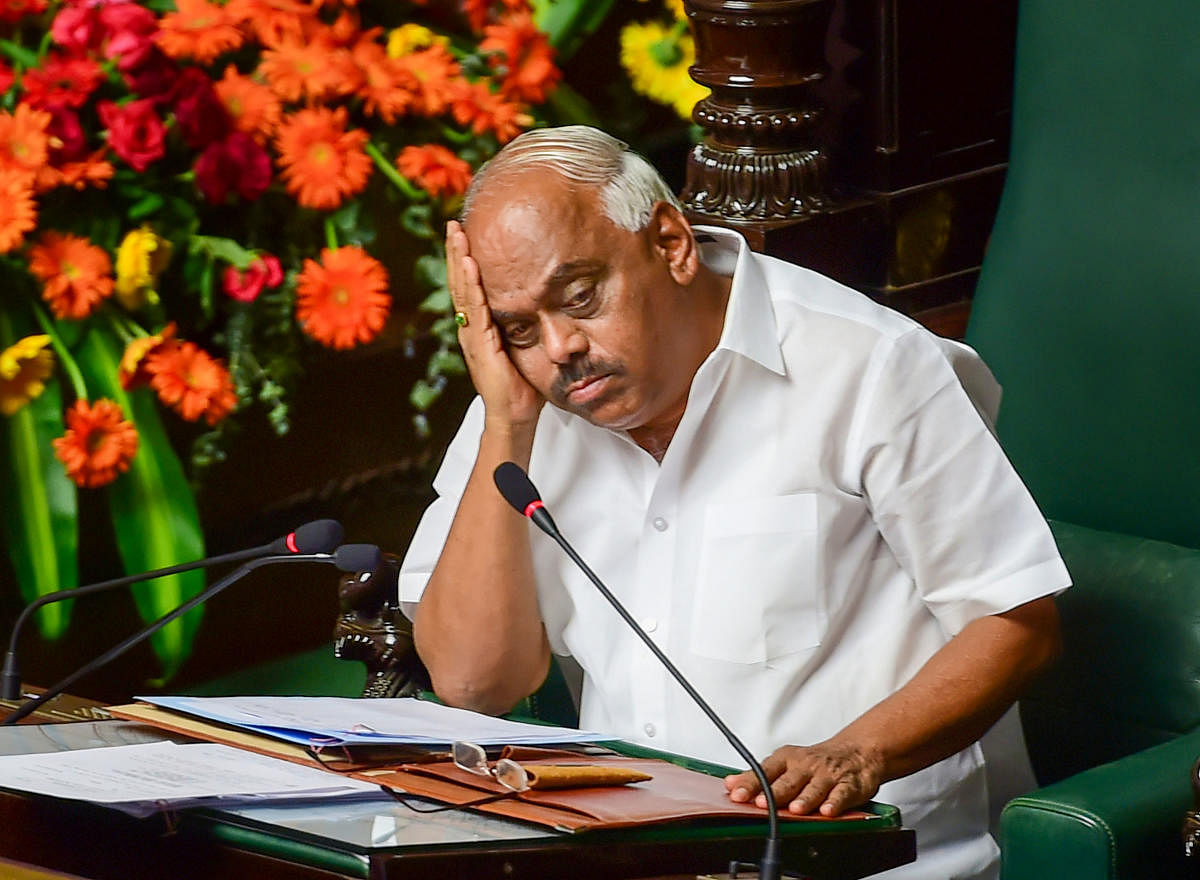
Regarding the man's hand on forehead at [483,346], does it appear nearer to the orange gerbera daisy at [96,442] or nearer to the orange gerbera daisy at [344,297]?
the orange gerbera daisy at [344,297]

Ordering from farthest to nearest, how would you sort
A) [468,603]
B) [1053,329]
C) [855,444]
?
[1053,329]
[468,603]
[855,444]

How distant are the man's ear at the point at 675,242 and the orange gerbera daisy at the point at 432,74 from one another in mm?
571

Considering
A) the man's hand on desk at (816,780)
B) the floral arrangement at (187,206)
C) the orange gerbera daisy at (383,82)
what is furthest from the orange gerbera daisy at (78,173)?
the man's hand on desk at (816,780)

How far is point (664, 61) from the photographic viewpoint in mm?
2637

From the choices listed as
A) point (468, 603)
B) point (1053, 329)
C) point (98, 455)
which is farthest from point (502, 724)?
point (1053, 329)

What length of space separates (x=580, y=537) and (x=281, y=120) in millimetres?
675

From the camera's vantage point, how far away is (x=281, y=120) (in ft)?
7.45

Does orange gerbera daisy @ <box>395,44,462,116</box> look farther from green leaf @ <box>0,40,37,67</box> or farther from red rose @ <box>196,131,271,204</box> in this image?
green leaf @ <box>0,40,37,67</box>

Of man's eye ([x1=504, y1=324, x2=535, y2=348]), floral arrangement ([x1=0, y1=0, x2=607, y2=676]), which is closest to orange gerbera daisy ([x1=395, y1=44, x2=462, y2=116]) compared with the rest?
floral arrangement ([x1=0, y1=0, x2=607, y2=676])

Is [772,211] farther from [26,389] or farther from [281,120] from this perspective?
[26,389]

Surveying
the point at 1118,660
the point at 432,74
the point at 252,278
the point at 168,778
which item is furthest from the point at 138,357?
the point at 1118,660

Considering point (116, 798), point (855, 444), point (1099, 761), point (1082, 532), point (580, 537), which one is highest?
point (116, 798)

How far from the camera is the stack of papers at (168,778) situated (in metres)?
1.26

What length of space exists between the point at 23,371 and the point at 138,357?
146 millimetres
